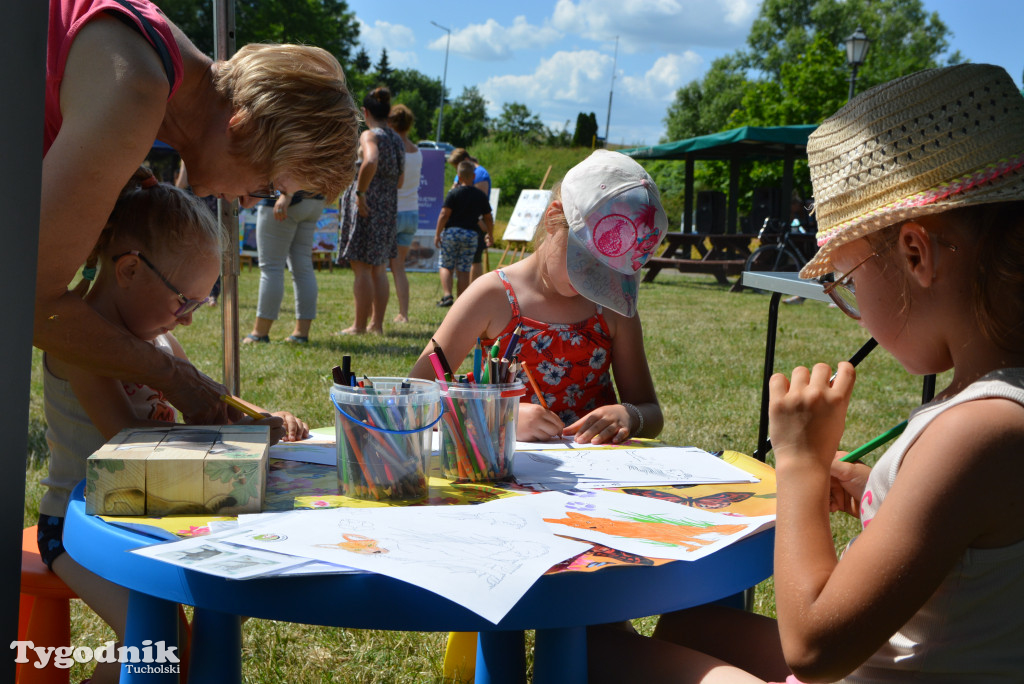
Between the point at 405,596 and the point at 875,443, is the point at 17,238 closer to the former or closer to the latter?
the point at 405,596

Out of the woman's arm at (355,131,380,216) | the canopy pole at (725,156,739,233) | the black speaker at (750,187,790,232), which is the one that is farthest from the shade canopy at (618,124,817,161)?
the woman's arm at (355,131,380,216)

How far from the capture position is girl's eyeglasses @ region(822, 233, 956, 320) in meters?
1.12

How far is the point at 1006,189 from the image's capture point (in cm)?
97

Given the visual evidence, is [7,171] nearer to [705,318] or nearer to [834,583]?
[834,583]

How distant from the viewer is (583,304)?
223 cm

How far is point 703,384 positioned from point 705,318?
13.5ft

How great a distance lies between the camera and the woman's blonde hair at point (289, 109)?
169 cm

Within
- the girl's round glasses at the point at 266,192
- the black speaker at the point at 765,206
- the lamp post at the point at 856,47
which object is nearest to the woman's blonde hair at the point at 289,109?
the girl's round glasses at the point at 266,192

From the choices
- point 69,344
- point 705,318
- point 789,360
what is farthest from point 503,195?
point 69,344

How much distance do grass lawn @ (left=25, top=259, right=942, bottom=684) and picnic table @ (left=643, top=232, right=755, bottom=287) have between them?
3.05 meters

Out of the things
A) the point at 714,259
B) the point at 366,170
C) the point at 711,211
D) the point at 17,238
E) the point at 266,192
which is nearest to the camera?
the point at 17,238

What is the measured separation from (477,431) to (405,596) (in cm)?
47

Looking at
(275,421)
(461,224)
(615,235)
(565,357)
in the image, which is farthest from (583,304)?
(461,224)

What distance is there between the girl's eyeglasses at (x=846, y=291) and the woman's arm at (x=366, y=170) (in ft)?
18.5
